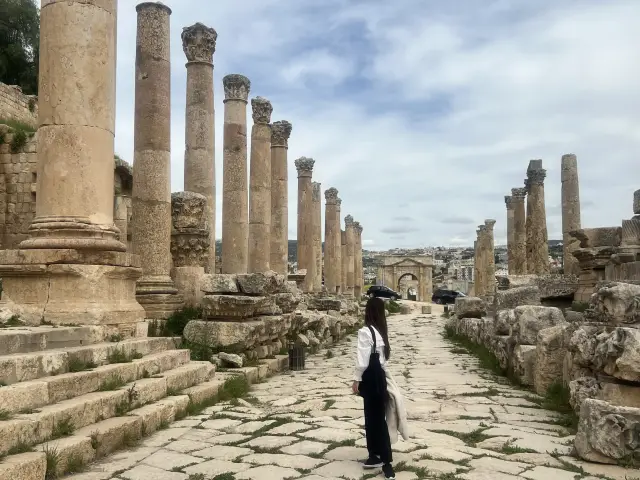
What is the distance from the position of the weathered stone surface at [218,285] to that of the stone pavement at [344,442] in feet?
6.20

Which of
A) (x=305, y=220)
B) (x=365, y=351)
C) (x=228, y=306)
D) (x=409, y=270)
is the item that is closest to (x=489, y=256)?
(x=305, y=220)

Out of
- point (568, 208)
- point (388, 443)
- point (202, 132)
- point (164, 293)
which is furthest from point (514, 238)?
point (388, 443)

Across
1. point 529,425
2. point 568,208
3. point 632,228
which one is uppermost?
point 568,208

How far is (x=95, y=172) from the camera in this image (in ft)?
23.6

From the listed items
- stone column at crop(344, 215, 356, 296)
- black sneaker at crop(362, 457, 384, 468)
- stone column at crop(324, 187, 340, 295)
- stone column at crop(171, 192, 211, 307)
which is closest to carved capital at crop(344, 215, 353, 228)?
stone column at crop(344, 215, 356, 296)

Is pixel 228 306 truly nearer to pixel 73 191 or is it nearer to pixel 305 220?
pixel 73 191

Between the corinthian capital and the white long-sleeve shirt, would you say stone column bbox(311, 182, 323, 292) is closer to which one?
the corinthian capital

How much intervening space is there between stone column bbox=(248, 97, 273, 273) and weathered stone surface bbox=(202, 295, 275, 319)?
28.7 ft

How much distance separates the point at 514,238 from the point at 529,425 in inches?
1095

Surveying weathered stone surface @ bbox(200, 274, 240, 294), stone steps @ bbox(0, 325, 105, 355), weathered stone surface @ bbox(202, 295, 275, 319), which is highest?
weathered stone surface @ bbox(200, 274, 240, 294)

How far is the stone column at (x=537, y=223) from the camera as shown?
27.0 metres

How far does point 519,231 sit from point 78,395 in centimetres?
3015

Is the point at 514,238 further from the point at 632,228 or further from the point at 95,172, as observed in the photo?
the point at 95,172

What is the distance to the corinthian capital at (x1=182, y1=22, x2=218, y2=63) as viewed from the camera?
14.4m
